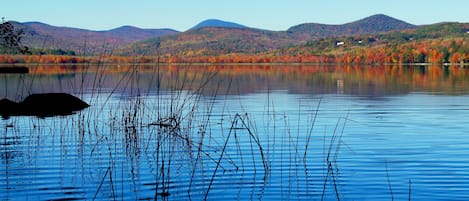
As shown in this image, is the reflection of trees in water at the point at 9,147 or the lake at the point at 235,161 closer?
the lake at the point at 235,161

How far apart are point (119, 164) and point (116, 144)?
2.50 m

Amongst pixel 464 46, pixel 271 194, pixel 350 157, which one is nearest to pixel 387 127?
pixel 350 157

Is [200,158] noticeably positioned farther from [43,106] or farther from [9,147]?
[43,106]

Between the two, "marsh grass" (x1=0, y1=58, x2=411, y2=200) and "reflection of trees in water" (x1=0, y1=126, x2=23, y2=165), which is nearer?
"marsh grass" (x1=0, y1=58, x2=411, y2=200)

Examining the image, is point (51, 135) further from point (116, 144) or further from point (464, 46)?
point (464, 46)

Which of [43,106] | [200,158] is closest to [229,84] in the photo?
[43,106]

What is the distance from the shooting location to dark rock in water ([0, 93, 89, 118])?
73.2 feet

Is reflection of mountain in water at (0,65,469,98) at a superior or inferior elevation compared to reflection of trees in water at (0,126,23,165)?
superior

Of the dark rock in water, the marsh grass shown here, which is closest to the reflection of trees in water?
the marsh grass

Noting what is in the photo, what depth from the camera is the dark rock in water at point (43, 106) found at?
22.3 metres

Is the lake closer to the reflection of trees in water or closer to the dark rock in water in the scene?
the reflection of trees in water

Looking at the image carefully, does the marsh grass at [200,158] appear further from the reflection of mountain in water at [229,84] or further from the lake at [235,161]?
the reflection of mountain in water at [229,84]

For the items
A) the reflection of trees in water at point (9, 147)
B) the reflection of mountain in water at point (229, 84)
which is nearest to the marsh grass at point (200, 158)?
the reflection of trees in water at point (9, 147)

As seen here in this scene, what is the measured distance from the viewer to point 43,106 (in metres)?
23.6
